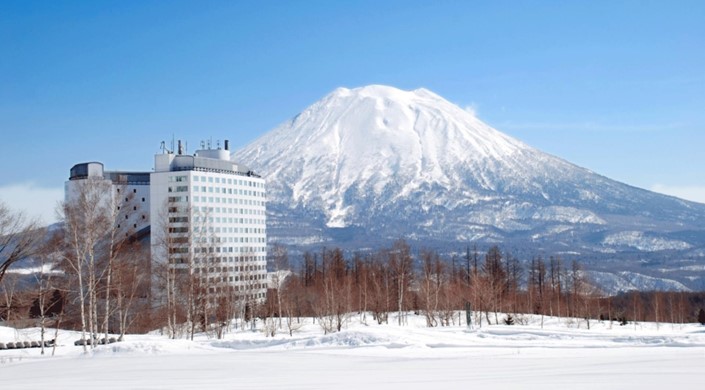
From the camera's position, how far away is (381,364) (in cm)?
2031

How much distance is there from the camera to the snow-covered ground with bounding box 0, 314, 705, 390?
15922 mm

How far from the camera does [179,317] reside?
49125 millimetres

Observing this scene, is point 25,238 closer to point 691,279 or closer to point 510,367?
point 510,367

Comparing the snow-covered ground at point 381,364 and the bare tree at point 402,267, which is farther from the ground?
the bare tree at point 402,267

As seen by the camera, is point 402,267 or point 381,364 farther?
point 402,267

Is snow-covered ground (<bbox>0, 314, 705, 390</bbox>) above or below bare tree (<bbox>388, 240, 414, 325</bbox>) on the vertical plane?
below

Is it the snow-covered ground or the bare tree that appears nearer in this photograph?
the snow-covered ground

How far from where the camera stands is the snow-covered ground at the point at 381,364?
15.9 metres

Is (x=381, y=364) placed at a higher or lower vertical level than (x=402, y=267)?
lower

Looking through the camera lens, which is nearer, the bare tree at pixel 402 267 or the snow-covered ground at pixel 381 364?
the snow-covered ground at pixel 381 364

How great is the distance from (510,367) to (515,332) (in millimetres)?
16263

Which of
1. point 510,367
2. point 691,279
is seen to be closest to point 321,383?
point 510,367

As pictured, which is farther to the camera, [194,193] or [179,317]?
[194,193]

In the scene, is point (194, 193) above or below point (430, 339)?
Answer: above
